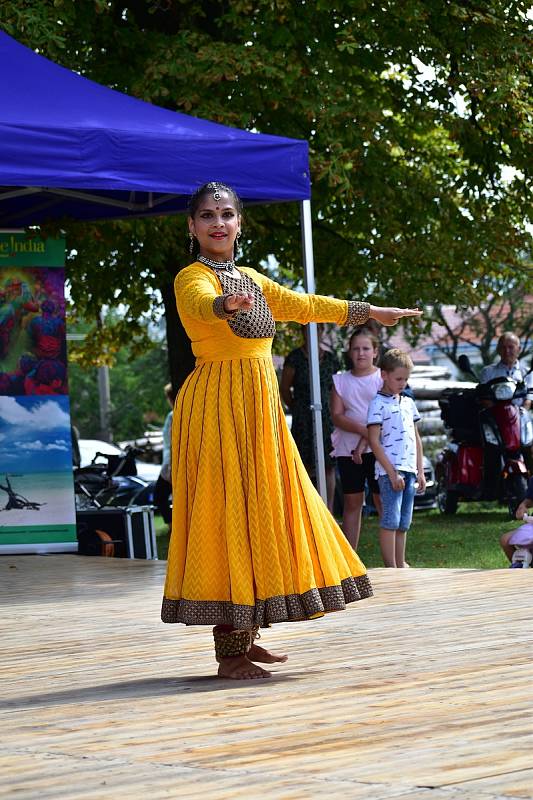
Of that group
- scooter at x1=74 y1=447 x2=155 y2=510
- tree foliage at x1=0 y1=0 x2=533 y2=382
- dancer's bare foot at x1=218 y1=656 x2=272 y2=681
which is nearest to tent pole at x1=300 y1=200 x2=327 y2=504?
scooter at x1=74 y1=447 x2=155 y2=510

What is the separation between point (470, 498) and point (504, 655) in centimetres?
1077

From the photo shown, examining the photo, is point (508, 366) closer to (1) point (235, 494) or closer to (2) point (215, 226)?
(2) point (215, 226)

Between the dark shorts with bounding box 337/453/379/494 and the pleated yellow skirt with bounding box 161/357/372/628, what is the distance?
5049mm

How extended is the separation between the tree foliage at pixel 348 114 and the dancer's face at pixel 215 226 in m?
7.41

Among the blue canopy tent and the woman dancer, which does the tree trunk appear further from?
the woman dancer

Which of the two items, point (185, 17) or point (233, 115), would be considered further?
point (185, 17)

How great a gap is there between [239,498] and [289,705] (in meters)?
0.97

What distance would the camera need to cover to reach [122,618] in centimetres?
788

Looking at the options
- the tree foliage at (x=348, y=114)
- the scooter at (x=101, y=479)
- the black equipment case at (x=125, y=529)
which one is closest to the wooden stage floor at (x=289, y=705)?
the black equipment case at (x=125, y=529)

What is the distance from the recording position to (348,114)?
1522 cm

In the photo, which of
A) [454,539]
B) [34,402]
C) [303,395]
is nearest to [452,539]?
[454,539]

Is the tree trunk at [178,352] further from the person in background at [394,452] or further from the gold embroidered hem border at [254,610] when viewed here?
the gold embroidered hem border at [254,610]

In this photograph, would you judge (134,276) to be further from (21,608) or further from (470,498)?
(21,608)

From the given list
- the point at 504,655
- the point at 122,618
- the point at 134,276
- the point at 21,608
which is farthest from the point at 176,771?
the point at 134,276
